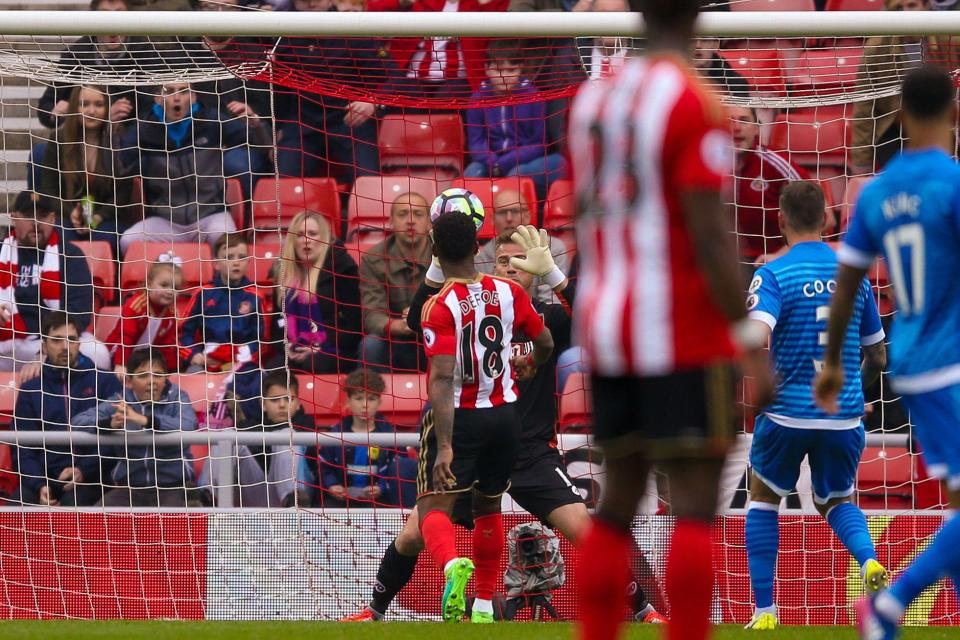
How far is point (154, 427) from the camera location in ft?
28.2

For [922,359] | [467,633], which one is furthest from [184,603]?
[922,359]

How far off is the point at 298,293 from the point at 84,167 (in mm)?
1905

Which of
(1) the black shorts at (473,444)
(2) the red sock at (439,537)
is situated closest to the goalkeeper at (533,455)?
(2) the red sock at (439,537)

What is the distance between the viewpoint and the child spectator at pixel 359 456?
839 cm

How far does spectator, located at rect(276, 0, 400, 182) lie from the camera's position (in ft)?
27.2

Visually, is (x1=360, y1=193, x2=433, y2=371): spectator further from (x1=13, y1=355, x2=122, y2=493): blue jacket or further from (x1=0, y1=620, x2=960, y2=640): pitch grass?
(x1=0, y1=620, x2=960, y2=640): pitch grass

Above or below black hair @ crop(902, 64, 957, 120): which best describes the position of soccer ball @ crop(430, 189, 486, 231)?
above

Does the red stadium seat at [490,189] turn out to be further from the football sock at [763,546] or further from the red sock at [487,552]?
the football sock at [763,546]

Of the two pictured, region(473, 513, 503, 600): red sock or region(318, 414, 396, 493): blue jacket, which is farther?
region(318, 414, 396, 493): blue jacket

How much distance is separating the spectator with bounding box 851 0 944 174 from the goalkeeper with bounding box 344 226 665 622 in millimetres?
2348

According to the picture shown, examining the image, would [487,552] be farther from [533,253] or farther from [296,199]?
[296,199]

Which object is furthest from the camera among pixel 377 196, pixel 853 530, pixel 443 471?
pixel 377 196

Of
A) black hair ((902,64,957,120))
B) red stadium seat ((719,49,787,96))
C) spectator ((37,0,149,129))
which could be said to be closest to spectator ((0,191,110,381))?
spectator ((37,0,149,129))

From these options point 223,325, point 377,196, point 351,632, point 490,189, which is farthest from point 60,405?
point 351,632
